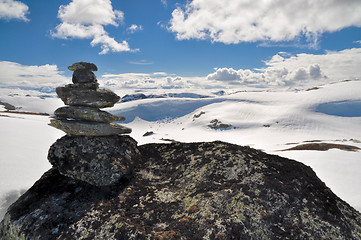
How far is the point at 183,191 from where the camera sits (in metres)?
7.74

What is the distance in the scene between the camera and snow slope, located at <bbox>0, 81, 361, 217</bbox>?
16.4 metres

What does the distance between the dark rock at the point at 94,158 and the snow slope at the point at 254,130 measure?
7.07m

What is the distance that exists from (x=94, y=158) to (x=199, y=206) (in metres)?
5.24

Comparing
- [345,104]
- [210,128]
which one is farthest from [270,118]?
[345,104]

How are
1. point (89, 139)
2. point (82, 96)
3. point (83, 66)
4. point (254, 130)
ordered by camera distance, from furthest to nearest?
point (254, 130) → point (83, 66) → point (82, 96) → point (89, 139)

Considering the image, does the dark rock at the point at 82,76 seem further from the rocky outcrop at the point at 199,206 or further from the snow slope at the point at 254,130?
the snow slope at the point at 254,130

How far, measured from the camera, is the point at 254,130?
111m

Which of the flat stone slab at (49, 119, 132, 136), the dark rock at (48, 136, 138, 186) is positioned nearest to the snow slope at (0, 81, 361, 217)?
the dark rock at (48, 136, 138, 186)

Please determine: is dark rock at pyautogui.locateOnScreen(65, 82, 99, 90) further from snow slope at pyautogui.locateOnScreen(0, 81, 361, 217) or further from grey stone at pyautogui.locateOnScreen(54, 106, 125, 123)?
snow slope at pyautogui.locateOnScreen(0, 81, 361, 217)

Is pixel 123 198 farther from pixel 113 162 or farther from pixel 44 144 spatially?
pixel 44 144

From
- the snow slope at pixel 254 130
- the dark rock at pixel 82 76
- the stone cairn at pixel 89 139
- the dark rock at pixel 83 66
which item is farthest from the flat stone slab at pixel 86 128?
the snow slope at pixel 254 130

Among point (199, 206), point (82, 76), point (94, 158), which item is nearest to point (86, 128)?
point (94, 158)

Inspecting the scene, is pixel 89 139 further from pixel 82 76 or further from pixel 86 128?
pixel 82 76

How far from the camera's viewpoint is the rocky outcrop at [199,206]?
601 centimetres
